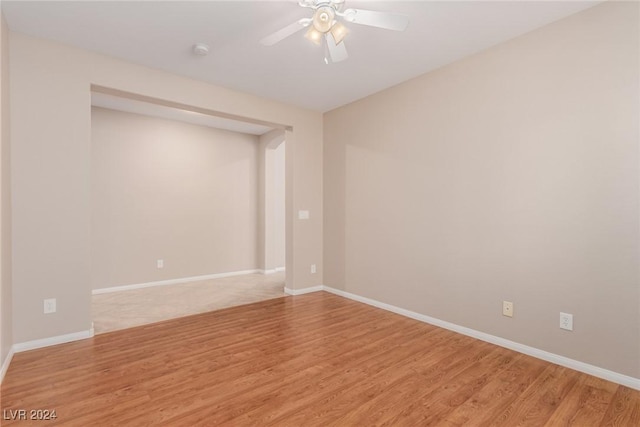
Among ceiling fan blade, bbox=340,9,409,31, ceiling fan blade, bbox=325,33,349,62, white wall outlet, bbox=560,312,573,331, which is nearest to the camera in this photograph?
ceiling fan blade, bbox=340,9,409,31

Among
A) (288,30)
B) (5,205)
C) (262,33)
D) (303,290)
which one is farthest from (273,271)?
(288,30)

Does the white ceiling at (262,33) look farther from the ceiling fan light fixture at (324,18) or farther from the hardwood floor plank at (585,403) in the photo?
the hardwood floor plank at (585,403)

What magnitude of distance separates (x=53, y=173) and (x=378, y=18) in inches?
117

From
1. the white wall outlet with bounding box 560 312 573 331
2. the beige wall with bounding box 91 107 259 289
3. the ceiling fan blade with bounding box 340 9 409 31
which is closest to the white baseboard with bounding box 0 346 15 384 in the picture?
the beige wall with bounding box 91 107 259 289

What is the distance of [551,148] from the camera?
8.21ft

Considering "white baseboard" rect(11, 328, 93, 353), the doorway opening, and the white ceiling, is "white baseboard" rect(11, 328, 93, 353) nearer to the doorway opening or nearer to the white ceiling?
the doorway opening

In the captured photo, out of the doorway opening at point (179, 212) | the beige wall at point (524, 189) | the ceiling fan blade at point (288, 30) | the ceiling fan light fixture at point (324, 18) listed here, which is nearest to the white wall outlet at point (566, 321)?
the beige wall at point (524, 189)

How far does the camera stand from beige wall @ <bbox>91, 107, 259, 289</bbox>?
15.1ft

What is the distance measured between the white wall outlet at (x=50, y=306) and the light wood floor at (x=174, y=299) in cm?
47

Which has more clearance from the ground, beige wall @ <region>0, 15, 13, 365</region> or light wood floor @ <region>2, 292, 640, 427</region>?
beige wall @ <region>0, 15, 13, 365</region>

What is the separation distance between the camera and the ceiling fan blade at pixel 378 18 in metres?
1.93

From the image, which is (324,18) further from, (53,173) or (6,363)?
(6,363)

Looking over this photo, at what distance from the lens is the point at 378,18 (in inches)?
78.5

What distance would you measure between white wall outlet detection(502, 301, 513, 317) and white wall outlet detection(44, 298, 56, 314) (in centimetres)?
397
